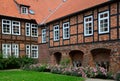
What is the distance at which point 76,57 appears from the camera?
2245 cm

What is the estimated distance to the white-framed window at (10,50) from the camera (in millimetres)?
27156

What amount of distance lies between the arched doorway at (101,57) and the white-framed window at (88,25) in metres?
1.53

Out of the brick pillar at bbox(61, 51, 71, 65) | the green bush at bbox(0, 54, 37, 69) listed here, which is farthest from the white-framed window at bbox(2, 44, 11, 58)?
the brick pillar at bbox(61, 51, 71, 65)

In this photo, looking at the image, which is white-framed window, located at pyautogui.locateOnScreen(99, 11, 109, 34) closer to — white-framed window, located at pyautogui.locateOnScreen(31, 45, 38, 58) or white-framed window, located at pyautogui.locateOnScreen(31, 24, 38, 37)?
white-framed window, located at pyautogui.locateOnScreen(31, 24, 38, 37)

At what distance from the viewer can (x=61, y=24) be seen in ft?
78.1

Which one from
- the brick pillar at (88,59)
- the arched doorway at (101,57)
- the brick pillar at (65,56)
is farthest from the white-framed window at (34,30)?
the arched doorway at (101,57)

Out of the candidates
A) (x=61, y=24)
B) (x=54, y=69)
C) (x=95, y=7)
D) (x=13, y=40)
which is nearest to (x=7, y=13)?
(x=13, y=40)

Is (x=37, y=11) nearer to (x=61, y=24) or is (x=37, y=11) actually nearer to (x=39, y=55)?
(x=39, y=55)

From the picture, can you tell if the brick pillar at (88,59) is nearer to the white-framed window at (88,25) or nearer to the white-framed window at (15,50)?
the white-framed window at (88,25)

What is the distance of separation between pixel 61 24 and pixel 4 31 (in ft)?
23.2

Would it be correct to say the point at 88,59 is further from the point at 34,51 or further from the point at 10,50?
the point at 34,51

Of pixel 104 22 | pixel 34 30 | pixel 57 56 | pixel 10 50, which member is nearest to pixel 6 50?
pixel 10 50

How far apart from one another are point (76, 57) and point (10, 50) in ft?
28.6

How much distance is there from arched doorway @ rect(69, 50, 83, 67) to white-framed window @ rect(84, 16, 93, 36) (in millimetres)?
2279
